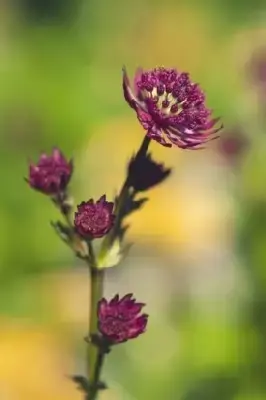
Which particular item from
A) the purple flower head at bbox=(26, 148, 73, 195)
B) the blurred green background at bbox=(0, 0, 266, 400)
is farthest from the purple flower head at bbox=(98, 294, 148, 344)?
the blurred green background at bbox=(0, 0, 266, 400)

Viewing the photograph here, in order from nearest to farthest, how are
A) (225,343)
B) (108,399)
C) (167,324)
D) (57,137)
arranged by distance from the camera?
(108,399) → (225,343) → (167,324) → (57,137)

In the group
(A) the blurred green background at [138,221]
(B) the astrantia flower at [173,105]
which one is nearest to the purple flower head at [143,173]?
(B) the astrantia flower at [173,105]

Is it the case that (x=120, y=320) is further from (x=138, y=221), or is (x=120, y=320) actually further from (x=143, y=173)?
(x=138, y=221)

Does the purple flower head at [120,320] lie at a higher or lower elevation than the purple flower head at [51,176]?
lower

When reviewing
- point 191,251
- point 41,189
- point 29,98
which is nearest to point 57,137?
point 29,98

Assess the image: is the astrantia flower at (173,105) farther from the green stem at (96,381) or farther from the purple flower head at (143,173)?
the green stem at (96,381)

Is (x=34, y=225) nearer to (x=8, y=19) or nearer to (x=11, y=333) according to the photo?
(x=11, y=333)
